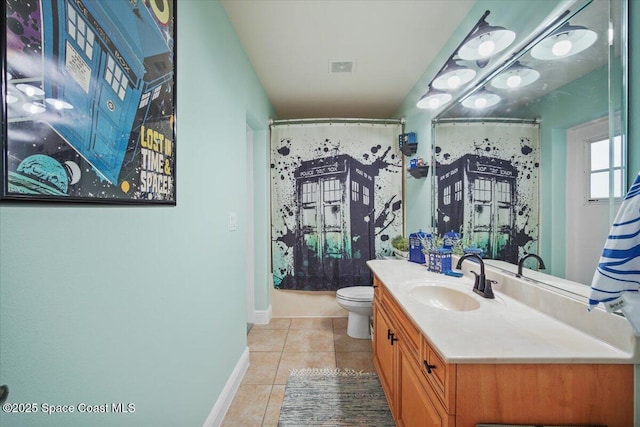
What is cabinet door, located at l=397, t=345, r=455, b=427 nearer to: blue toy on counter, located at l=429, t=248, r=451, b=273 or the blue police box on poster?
blue toy on counter, located at l=429, t=248, r=451, b=273

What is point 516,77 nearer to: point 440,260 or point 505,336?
point 440,260

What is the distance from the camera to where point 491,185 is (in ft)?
5.21

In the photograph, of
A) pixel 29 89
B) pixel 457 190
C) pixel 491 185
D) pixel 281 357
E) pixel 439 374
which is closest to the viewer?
pixel 29 89

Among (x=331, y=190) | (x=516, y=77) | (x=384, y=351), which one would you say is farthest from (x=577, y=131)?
(x=331, y=190)

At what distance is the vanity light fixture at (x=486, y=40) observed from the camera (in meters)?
1.33

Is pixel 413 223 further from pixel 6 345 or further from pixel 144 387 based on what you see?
pixel 6 345

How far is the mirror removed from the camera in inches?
35.9

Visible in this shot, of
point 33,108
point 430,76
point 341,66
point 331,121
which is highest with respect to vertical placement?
point 341,66

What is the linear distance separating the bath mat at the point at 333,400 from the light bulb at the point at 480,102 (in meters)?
2.00

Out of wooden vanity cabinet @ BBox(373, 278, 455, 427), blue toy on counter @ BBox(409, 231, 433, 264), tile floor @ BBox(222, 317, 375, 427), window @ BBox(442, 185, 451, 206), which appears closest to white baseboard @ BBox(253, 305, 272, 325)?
tile floor @ BBox(222, 317, 375, 427)

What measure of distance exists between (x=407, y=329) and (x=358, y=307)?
1.26 meters

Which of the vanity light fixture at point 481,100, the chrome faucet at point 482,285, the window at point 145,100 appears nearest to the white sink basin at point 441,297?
the chrome faucet at point 482,285

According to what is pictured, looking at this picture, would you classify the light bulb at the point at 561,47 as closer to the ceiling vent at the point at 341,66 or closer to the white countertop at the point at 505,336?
the white countertop at the point at 505,336

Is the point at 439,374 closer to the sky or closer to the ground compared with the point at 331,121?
closer to the ground
